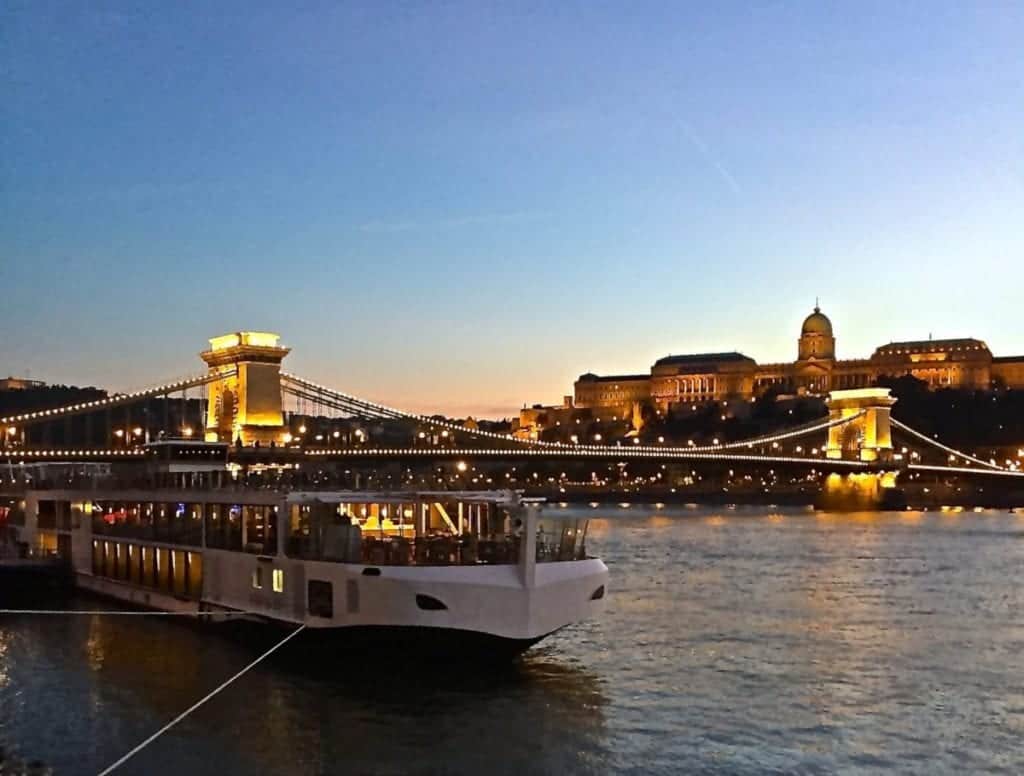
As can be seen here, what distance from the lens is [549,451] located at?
6725cm

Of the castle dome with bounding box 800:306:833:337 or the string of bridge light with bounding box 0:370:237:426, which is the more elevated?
the castle dome with bounding box 800:306:833:337

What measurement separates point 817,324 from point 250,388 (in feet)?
406

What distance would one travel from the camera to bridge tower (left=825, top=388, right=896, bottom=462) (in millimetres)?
100375

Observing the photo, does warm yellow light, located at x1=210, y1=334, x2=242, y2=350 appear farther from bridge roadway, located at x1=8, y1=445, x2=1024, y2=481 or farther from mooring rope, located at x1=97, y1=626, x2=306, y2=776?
mooring rope, located at x1=97, y1=626, x2=306, y2=776

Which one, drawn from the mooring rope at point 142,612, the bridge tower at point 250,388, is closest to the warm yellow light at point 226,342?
the bridge tower at point 250,388

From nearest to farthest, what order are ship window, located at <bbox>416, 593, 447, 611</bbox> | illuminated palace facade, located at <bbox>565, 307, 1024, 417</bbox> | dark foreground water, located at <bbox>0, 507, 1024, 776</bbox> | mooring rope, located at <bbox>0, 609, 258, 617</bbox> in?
dark foreground water, located at <bbox>0, 507, 1024, 776</bbox>, ship window, located at <bbox>416, 593, 447, 611</bbox>, mooring rope, located at <bbox>0, 609, 258, 617</bbox>, illuminated palace facade, located at <bbox>565, 307, 1024, 417</bbox>

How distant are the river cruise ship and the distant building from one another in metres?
141

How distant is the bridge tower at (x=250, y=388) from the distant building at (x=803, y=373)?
354 feet

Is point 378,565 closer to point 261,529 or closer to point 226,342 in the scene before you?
point 261,529

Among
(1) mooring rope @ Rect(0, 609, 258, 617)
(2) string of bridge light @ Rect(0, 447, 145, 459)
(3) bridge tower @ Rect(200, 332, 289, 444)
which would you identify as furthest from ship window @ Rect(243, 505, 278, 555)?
(3) bridge tower @ Rect(200, 332, 289, 444)

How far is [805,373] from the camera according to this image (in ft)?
540

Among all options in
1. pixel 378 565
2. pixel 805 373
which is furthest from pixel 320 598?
pixel 805 373

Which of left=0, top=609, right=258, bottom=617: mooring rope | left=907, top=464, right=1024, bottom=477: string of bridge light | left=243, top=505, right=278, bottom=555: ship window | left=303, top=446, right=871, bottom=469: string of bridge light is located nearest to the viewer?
left=243, top=505, right=278, bottom=555: ship window

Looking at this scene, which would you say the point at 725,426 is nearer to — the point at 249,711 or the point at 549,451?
the point at 549,451
